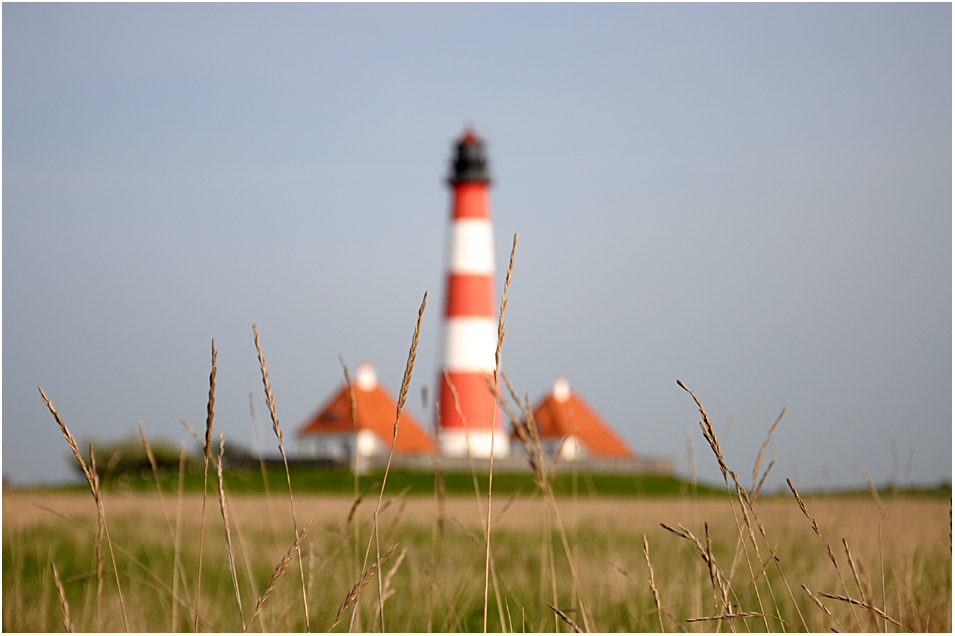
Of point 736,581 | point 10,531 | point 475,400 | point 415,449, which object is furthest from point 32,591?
point 415,449

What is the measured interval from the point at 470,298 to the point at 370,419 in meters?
7.55

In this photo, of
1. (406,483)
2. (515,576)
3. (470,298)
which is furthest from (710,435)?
(470,298)

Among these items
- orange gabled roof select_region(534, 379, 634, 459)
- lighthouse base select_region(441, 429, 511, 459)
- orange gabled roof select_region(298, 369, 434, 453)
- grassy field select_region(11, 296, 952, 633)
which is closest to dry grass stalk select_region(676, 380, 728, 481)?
grassy field select_region(11, 296, 952, 633)

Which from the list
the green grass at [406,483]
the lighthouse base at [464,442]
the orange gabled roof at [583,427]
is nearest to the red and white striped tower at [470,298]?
the lighthouse base at [464,442]

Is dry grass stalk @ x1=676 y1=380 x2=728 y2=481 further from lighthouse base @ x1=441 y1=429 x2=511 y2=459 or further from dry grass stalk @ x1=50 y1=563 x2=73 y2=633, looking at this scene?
lighthouse base @ x1=441 y1=429 x2=511 y2=459

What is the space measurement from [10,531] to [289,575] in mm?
1942

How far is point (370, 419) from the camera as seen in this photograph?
27.1m

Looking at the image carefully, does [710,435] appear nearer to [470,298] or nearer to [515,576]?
[515,576]

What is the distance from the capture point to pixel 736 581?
11.3 ft

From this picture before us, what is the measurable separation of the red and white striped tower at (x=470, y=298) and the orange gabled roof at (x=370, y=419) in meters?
4.45

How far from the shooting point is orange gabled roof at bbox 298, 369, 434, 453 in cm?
2733

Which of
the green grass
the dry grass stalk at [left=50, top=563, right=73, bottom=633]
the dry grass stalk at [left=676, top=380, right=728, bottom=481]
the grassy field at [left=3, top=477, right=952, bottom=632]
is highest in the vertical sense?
the dry grass stalk at [left=676, top=380, right=728, bottom=481]

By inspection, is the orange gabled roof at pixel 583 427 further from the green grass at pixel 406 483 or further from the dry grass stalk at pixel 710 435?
the dry grass stalk at pixel 710 435

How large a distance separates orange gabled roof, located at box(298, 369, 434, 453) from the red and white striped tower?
445cm
